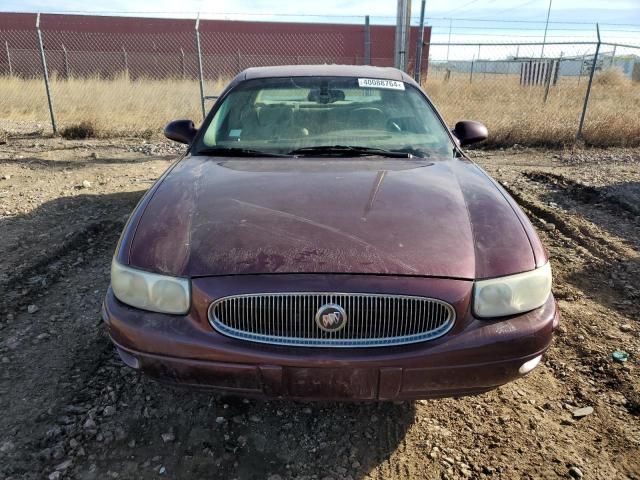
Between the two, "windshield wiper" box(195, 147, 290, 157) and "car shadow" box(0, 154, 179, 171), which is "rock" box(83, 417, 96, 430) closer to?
"windshield wiper" box(195, 147, 290, 157)

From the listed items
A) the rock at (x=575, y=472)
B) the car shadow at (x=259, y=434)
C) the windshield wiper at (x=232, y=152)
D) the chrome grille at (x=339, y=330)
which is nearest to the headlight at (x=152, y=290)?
the chrome grille at (x=339, y=330)

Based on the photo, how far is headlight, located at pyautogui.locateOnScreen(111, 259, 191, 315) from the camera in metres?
1.92

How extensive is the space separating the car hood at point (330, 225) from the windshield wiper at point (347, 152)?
307 millimetres

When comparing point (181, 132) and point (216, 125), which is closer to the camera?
point (216, 125)

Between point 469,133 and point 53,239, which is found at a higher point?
point 469,133

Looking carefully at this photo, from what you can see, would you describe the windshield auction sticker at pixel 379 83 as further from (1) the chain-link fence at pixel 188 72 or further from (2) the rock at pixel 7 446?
(1) the chain-link fence at pixel 188 72

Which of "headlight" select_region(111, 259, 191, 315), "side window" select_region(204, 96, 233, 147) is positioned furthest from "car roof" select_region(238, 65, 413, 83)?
"headlight" select_region(111, 259, 191, 315)

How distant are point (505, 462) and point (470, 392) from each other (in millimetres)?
405

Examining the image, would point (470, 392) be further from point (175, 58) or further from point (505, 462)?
point (175, 58)

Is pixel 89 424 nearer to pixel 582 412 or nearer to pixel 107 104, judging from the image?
pixel 582 412

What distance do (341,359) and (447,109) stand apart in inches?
429

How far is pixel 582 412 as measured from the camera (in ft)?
7.79

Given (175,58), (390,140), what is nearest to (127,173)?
(390,140)

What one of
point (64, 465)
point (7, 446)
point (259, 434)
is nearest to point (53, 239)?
point (7, 446)
